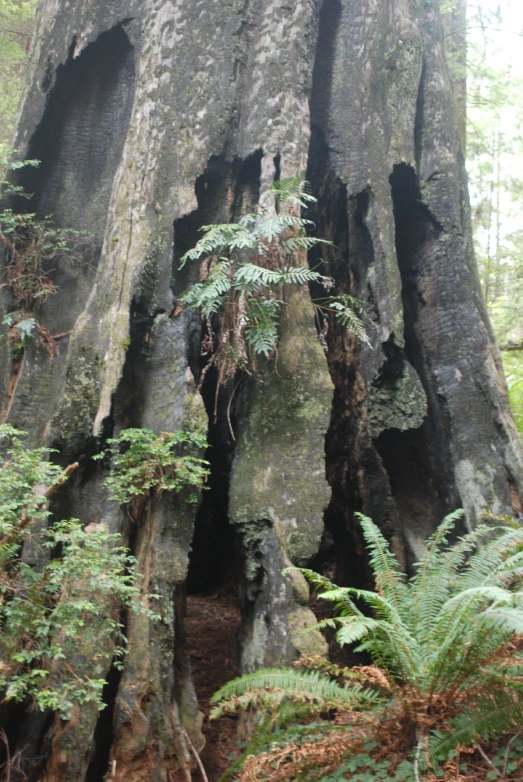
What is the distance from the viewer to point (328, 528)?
5941 millimetres

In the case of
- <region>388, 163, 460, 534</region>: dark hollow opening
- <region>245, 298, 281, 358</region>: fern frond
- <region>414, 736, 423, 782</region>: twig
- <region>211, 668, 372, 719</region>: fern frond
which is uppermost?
<region>245, 298, 281, 358</region>: fern frond

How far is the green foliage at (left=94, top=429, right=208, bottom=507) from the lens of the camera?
15.4ft

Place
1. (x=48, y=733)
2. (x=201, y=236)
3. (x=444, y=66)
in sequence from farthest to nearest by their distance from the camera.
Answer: (x=444, y=66), (x=201, y=236), (x=48, y=733)

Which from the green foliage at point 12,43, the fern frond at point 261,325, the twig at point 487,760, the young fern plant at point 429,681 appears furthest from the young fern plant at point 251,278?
the green foliage at point 12,43

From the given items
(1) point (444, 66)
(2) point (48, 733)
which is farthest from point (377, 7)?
(2) point (48, 733)

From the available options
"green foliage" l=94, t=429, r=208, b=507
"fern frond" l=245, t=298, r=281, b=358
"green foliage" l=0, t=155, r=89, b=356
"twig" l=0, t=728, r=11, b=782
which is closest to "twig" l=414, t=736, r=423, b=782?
"green foliage" l=94, t=429, r=208, b=507

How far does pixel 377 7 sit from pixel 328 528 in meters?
5.12

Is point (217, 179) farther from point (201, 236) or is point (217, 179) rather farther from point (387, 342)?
point (387, 342)

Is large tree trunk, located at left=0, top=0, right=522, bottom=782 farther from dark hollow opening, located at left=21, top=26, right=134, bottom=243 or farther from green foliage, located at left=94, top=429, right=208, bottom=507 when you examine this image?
green foliage, located at left=94, top=429, right=208, bottom=507

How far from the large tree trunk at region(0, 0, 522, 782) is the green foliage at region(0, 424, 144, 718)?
41cm

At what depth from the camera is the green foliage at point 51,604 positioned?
362 cm

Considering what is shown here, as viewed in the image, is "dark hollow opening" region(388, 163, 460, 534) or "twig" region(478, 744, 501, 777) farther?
"dark hollow opening" region(388, 163, 460, 534)

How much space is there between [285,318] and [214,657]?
10.1 feet

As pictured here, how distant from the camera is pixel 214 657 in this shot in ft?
19.5
